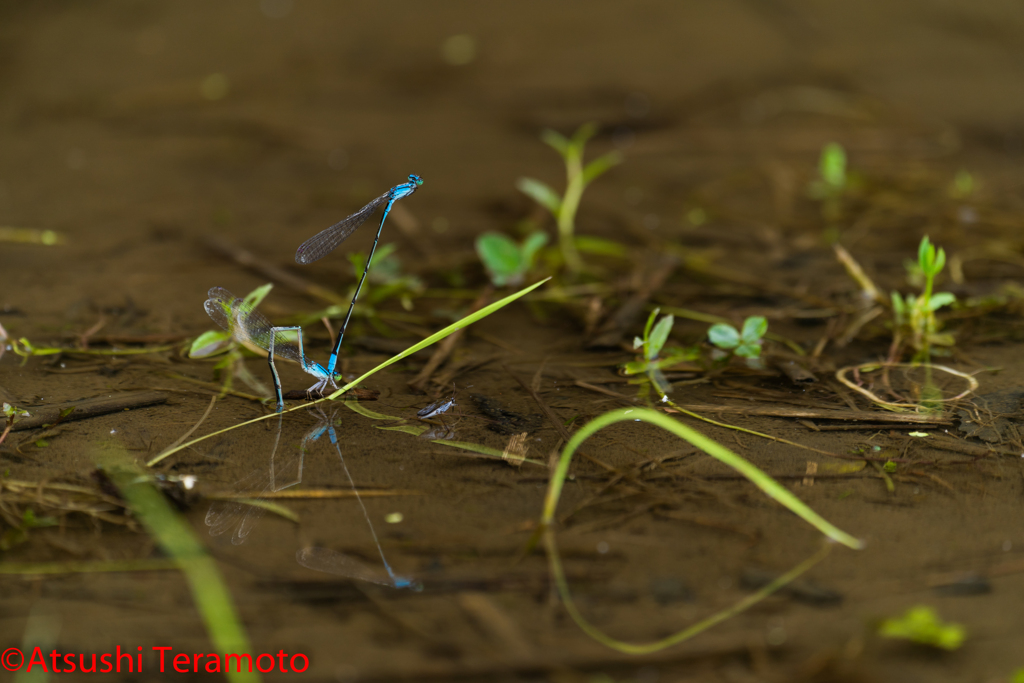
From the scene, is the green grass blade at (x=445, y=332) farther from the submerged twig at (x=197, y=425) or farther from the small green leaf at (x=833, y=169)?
the small green leaf at (x=833, y=169)

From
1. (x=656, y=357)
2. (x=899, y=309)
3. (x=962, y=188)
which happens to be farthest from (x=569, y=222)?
(x=962, y=188)

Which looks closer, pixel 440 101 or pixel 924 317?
pixel 924 317

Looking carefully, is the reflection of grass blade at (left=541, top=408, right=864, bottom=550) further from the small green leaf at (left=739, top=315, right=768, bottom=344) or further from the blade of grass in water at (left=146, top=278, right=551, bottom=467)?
the small green leaf at (left=739, top=315, right=768, bottom=344)

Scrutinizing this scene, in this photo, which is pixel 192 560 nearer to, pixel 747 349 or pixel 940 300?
pixel 747 349

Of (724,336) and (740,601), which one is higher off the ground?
(724,336)

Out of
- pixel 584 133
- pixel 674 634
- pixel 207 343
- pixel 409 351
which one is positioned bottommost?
pixel 674 634

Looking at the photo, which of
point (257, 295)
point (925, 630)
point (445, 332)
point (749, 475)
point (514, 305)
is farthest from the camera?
point (514, 305)
